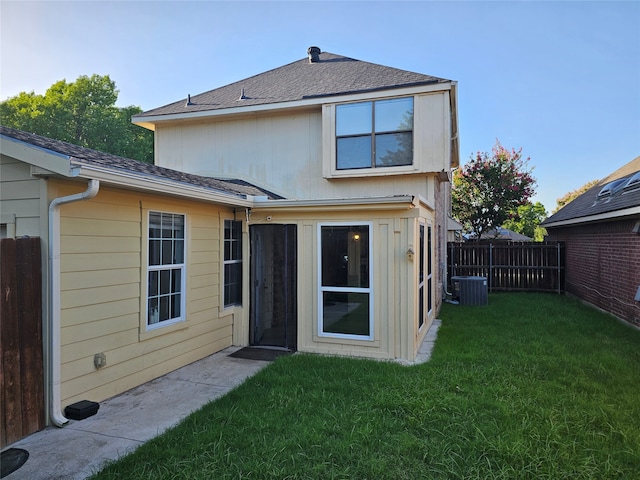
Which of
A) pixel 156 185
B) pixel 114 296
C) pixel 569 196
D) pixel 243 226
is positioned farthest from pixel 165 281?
pixel 569 196

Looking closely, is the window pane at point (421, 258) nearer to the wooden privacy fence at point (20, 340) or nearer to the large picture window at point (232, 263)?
the large picture window at point (232, 263)

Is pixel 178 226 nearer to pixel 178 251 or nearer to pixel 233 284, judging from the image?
pixel 178 251

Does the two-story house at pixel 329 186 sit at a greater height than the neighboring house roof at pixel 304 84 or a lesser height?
lesser

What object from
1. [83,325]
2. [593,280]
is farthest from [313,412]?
[593,280]

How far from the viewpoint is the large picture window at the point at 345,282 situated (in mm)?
6090

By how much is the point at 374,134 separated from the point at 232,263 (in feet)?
12.8

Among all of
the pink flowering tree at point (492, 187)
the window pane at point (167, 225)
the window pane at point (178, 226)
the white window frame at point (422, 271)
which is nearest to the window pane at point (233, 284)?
the window pane at point (178, 226)

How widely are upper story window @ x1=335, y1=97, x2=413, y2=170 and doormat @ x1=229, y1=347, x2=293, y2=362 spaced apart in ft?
13.1

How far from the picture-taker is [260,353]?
21.1ft

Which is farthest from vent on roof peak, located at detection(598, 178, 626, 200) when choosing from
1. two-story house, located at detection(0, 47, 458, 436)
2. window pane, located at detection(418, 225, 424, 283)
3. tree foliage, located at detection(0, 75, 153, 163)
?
tree foliage, located at detection(0, 75, 153, 163)

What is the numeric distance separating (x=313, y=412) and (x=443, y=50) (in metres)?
10.6

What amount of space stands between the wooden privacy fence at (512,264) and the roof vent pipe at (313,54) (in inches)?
303

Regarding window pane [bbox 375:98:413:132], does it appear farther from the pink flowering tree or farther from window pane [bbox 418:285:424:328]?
the pink flowering tree

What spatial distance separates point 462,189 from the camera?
19281 millimetres
